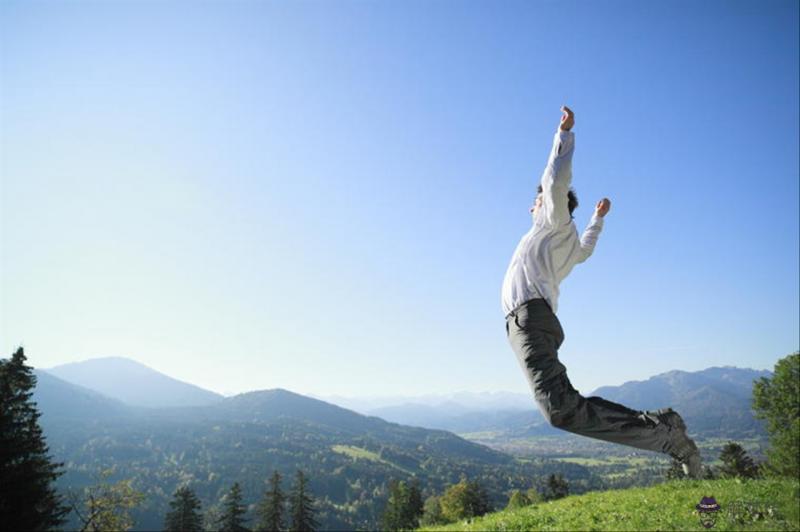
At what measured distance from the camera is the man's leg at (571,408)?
411 centimetres

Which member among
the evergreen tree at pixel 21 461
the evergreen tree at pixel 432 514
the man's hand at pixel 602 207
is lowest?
the evergreen tree at pixel 432 514

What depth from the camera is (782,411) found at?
38844mm

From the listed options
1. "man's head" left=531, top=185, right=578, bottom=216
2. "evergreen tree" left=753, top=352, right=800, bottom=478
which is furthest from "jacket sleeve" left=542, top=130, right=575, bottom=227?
"evergreen tree" left=753, top=352, right=800, bottom=478

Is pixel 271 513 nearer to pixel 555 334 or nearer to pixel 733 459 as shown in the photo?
pixel 733 459

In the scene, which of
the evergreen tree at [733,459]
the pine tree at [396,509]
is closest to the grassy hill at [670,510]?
the evergreen tree at [733,459]

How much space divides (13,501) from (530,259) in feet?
117

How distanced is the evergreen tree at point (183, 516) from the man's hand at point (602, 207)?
64188 mm

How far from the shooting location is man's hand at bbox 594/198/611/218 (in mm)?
5918

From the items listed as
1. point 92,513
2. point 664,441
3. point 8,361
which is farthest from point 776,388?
point 8,361

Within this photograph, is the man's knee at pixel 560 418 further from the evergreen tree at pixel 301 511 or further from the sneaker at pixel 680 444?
the evergreen tree at pixel 301 511

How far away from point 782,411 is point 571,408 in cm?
4953

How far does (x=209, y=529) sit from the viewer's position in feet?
531

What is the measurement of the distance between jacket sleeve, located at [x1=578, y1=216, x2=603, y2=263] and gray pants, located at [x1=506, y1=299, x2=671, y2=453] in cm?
138

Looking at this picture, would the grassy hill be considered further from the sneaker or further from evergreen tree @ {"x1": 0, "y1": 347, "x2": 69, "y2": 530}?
evergreen tree @ {"x1": 0, "y1": 347, "x2": 69, "y2": 530}
